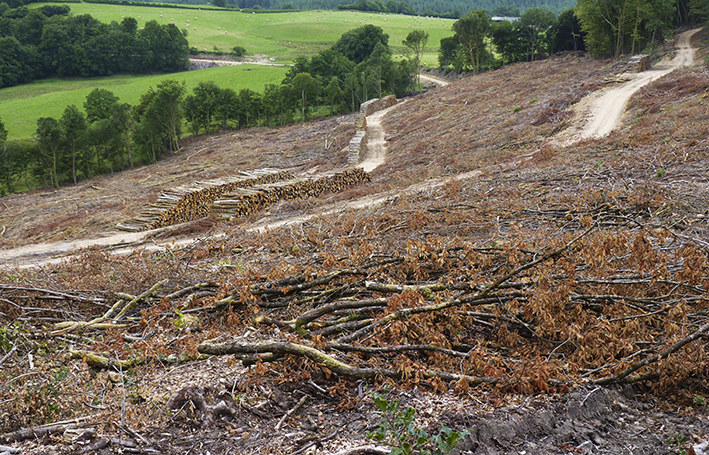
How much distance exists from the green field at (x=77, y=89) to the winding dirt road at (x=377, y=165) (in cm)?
4822

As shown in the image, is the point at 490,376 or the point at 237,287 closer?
the point at 490,376

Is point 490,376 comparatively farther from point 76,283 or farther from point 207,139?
point 207,139

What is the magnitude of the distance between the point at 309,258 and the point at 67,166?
152 ft

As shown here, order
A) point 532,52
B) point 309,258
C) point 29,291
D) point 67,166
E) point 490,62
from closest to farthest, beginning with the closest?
point 29,291 < point 309,258 < point 67,166 < point 532,52 < point 490,62

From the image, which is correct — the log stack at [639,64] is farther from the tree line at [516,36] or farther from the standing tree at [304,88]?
the standing tree at [304,88]

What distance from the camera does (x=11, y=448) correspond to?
3580 mm

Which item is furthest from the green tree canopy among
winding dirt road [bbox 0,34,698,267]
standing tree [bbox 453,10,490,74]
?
winding dirt road [bbox 0,34,698,267]

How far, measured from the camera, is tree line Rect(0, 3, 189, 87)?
85.4 m

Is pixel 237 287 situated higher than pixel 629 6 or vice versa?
pixel 629 6

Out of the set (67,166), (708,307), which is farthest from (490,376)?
(67,166)

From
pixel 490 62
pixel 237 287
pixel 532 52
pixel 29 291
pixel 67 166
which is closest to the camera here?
pixel 237 287

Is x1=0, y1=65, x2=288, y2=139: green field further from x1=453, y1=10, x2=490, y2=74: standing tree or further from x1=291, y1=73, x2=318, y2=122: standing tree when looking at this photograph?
x1=453, y1=10, x2=490, y2=74: standing tree

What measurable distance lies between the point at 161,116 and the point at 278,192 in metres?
34.5

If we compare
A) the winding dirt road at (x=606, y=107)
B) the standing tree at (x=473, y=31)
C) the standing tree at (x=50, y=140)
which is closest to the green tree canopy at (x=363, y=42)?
the standing tree at (x=473, y=31)
